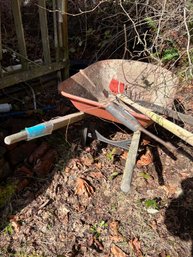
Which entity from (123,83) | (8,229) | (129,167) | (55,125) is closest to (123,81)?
(123,83)

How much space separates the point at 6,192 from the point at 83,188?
0.72 meters

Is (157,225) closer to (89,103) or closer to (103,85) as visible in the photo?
(89,103)

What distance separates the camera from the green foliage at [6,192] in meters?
2.64

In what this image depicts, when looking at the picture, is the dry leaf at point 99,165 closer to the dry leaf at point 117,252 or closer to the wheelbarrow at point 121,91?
the wheelbarrow at point 121,91

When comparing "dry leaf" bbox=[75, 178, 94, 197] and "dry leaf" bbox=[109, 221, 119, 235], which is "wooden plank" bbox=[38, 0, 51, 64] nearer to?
"dry leaf" bbox=[75, 178, 94, 197]

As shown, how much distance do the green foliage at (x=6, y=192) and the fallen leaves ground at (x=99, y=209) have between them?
6cm

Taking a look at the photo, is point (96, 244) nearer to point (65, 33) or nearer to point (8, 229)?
point (8, 229)

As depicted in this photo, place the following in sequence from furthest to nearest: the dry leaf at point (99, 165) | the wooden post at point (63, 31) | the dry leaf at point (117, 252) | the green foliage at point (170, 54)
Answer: the green foliage at point (170, 54), the wooden post at point (63, 31), the dry leaf at point (99, 165), the dry leaf at point (117, 252)

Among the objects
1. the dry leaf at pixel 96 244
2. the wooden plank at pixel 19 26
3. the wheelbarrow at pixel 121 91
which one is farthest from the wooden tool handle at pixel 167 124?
the wooden plank at pixel 19 26

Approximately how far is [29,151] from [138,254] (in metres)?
1.48

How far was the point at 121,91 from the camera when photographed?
3.23 metres

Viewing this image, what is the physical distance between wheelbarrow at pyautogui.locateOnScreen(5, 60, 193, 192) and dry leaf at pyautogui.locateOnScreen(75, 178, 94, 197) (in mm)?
490

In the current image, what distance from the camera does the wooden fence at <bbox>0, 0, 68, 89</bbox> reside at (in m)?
3.02

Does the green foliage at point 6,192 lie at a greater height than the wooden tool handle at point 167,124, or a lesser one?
lesser
